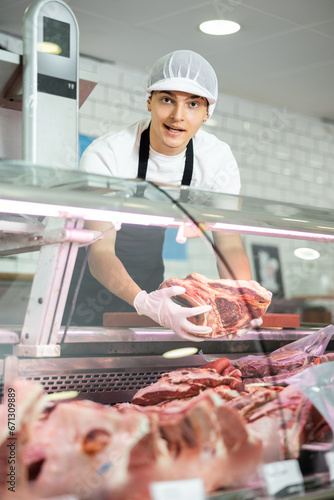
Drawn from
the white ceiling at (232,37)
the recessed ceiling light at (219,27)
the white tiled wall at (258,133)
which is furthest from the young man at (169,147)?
the white tiled wall at (258,133)

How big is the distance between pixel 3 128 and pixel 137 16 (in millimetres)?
2346

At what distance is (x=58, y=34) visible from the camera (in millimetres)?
1954

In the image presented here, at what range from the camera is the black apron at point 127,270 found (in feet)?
4.15

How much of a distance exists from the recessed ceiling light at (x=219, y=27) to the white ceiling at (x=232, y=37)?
49 millimetres

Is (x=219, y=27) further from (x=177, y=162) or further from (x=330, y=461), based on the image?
(x=330, y=461)

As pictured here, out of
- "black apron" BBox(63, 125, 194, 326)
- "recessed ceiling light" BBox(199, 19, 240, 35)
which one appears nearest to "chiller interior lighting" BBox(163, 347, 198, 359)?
"black apron" BBox(63, 125, 194, 326)

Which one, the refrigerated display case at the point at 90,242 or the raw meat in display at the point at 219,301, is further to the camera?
the raw meat in display at the point at 219,301

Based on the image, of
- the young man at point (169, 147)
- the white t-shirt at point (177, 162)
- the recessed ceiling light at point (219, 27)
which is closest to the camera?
the young man at point (169, 147)

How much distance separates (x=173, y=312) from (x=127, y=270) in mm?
161

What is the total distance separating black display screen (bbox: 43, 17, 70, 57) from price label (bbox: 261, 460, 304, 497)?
1413 millimetres

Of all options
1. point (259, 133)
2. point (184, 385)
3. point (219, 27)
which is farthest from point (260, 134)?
point (184, 385)

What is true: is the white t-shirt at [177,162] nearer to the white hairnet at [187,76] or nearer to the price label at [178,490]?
the white hairnet at [187,76]

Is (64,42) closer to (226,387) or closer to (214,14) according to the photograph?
(226,387)

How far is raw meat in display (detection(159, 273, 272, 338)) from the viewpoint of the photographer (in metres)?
1.36
